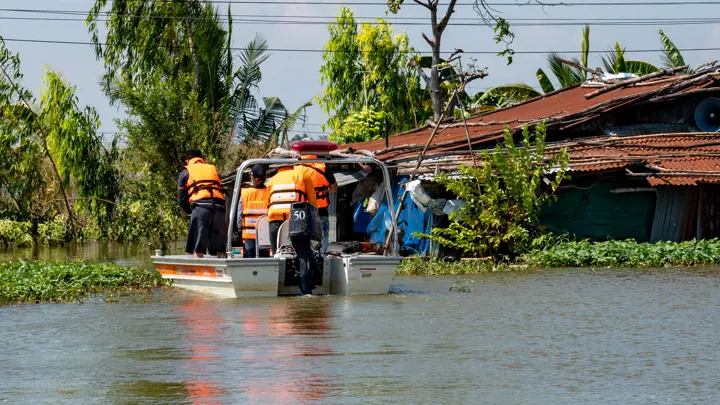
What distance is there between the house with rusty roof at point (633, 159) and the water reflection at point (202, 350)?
6.86m

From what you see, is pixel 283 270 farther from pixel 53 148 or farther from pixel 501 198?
pixel 53 148

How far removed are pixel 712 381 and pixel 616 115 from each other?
51.9ft

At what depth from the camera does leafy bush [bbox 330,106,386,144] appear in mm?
35438

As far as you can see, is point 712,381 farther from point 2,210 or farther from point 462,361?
point 2,210

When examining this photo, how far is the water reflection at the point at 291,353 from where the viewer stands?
891 cm

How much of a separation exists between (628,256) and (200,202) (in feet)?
26.9

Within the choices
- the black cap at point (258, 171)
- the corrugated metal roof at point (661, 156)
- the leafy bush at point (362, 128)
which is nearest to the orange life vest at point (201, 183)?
the black cap at point (258, 171)

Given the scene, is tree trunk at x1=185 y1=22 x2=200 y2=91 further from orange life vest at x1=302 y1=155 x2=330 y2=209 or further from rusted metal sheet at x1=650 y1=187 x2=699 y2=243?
orange life vest at x1=302 y1=155 x2=330 y2=209

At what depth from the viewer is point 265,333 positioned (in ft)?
39.7

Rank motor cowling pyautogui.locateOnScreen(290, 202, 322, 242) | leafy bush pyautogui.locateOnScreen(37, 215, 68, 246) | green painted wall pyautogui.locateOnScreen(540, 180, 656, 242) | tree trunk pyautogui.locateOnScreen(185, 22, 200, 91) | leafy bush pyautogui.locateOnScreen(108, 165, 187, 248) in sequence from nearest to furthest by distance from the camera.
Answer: motor cowling pyautogui.locateOnScreen(290, 202, 322, 242), green painted wall pyautogui.locateOnScreen(540, 180, 656, 242), leafy bush pyautogui.locateOnScreen(108, 165, 187, 248), leafy bush pyautogui.locateOnScreen(37, 215, 68, 246), tree trunk pyautogui.locateOnScreen(185, 22, 200, 91)

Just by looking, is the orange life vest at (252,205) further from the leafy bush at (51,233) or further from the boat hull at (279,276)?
the leafy bush at (51,233)

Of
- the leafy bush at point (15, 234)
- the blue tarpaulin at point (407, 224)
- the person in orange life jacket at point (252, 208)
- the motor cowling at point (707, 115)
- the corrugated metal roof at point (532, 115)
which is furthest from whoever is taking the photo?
the leafy bush at point (15, 234)

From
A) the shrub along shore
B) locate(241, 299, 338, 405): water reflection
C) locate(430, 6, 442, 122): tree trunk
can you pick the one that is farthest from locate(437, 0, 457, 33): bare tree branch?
locate(241, 299, 338, 405): water reflection

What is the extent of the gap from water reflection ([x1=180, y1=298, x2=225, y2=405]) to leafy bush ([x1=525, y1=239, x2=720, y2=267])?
7307 mm
